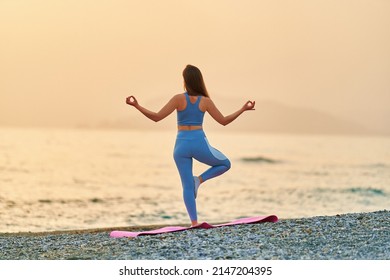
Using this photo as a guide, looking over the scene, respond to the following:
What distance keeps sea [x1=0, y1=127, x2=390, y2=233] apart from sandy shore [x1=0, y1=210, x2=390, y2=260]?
7109mm

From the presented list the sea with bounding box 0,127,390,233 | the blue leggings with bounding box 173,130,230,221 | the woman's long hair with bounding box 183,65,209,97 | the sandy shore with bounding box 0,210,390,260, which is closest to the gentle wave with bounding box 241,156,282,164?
the sea with bounding box 0,127,390,233

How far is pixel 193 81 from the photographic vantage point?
9227 mm

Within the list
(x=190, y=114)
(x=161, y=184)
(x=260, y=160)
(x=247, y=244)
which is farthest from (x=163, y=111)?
(x=260, y=160)

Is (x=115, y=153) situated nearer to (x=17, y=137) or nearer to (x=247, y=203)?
(x=17, y=137)

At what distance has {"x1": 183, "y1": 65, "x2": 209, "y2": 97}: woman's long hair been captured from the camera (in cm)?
920

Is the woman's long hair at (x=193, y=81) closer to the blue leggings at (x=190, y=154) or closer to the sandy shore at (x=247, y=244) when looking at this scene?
the blue leggings at (x=190, y=154)

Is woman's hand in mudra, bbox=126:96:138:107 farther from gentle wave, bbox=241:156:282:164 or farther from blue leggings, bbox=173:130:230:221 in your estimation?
gentle wave, bbox=241:156:282:164

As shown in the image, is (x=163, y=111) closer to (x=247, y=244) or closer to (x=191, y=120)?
(x=191, y=120)

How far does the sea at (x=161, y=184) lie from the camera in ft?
70.3

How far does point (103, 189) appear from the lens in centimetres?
2908

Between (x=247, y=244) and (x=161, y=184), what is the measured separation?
22.8 m

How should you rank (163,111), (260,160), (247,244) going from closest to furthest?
(247,244)
(163,111)
(260,160)

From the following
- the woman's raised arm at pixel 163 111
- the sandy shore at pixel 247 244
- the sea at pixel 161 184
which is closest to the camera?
the sandy shore at pixel 247 244

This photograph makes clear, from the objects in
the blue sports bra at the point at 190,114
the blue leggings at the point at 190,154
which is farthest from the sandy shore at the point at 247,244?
the blue sports bra at the point at 190,114
